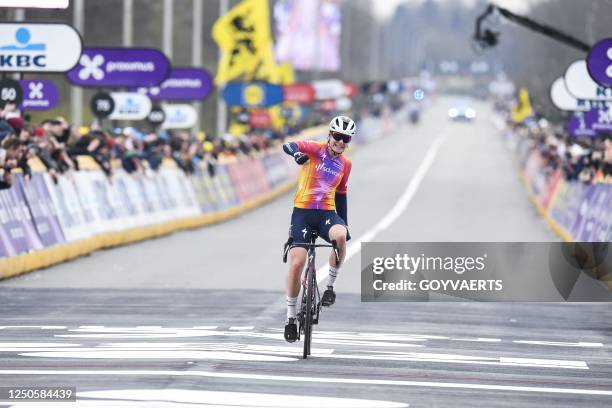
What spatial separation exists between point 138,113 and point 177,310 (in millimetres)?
15954

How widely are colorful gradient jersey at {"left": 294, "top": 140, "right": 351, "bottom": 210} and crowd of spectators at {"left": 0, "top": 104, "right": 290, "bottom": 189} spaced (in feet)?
27.4

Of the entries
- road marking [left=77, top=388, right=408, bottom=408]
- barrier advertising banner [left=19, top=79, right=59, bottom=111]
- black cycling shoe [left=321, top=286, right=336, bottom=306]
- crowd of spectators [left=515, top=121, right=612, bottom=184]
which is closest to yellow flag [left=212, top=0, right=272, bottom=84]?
crowd of spectators [left=515, top=121, right=612, bottom=184]

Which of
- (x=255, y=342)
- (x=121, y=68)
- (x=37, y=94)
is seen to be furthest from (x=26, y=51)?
(x=255, y=342)

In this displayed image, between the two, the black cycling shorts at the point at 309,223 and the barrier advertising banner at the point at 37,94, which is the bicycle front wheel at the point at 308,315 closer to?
A: the black cycling shorts at the point at 309,223

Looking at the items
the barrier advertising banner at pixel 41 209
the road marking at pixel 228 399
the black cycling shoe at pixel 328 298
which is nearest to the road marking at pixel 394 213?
the barrier advertising banner at pixel 41 209

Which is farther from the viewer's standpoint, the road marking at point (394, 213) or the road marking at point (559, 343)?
the road marking at point (394, 213)

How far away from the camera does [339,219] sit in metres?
13.0

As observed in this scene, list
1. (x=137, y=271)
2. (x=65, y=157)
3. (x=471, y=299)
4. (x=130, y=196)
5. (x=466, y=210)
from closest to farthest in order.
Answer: (x=471, y=299)
(x=137, y=271)
(x=65, y=157)
(x=130, y=196)
(x=466, y=210)

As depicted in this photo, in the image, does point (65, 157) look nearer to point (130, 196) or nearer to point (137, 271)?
point (137, 271)

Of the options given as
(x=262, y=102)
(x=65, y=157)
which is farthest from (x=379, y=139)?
(x=65, y=157)

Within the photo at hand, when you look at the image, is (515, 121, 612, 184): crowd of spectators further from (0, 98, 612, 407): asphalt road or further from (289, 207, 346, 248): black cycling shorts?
(289, 207, 346, 248): black cycling shorts

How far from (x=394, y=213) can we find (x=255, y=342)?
30.1 meters

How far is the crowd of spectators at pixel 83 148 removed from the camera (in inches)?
839

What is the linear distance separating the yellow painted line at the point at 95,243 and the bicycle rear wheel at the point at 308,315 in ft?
28.4
